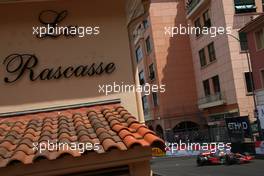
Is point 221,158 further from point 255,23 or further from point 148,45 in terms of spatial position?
point 148,45

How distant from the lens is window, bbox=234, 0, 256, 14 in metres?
42.7

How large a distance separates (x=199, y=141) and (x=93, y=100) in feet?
129

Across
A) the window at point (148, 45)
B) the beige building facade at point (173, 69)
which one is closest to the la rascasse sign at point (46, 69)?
the beige building facade at point (173, 69)

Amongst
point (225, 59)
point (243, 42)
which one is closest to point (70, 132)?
point (243, 42)

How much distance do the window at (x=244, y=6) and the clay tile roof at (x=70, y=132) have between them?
35504 mm

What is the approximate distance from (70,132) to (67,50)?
8.97ft

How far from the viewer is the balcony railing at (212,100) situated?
44.2 metres

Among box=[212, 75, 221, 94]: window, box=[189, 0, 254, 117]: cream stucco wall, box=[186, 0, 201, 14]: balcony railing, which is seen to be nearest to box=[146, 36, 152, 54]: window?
box=[186, 0, 201, 14]: balcony railing

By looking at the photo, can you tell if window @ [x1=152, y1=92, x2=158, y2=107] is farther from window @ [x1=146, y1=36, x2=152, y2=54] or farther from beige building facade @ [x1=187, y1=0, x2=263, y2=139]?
beige building facade @ [x1=187, y1=0, x2=263, y2=139]

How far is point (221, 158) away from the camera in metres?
34.2

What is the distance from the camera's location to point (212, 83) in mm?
47344

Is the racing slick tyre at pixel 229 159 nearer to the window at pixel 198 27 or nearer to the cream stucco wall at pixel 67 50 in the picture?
the window at pixel 198 27

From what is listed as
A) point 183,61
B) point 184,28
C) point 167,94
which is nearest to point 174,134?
Answer: point 167,94

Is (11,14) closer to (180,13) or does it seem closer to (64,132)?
(64,132)
